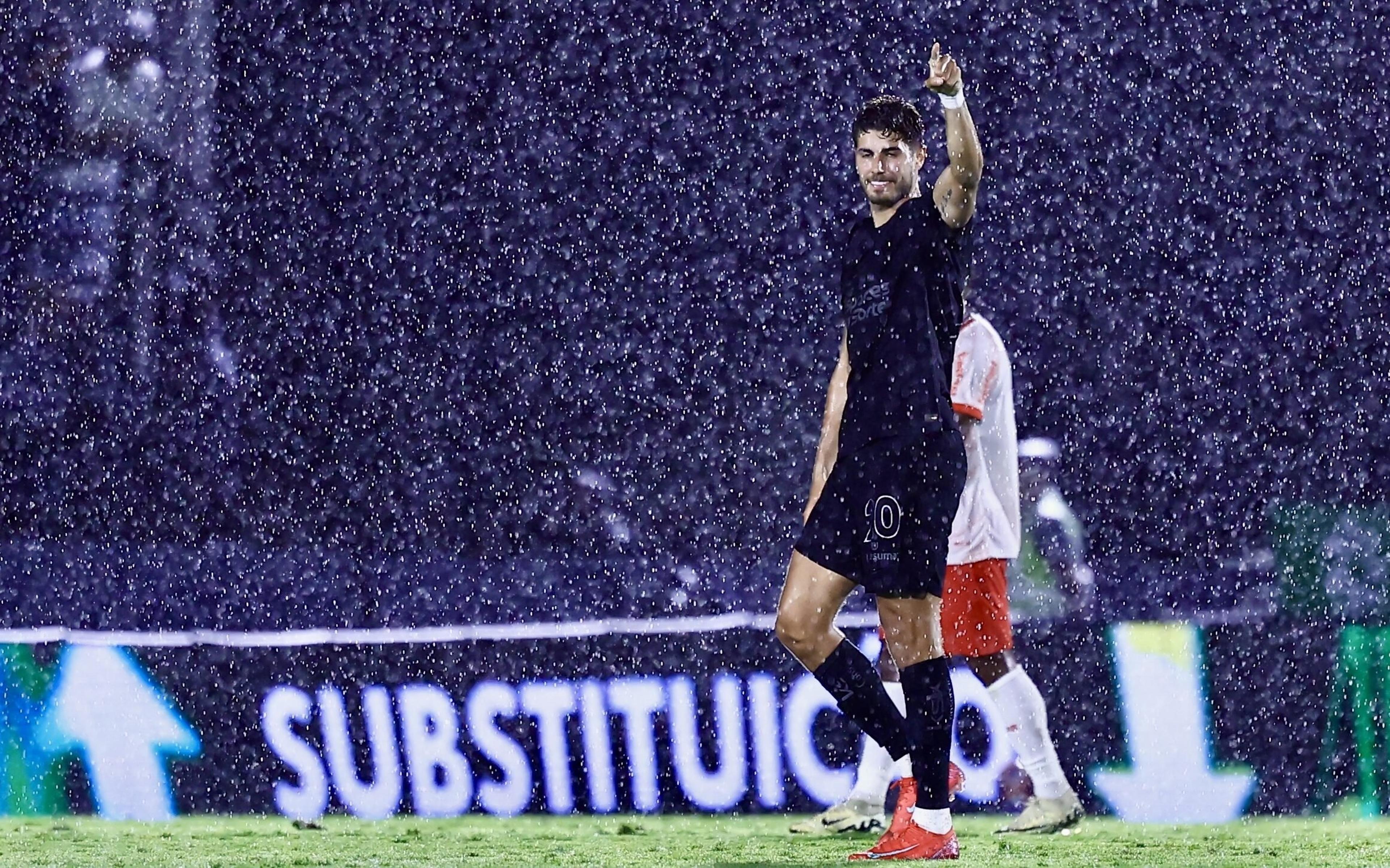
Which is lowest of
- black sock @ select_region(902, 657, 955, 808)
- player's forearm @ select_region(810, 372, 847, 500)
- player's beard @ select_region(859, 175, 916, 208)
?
black sock @ select_region(902, 657, 955, 808)

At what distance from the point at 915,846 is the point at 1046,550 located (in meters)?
4.43

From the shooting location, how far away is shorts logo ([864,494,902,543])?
4266 mm

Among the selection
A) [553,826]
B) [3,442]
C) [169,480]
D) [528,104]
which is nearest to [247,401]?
[169,480]

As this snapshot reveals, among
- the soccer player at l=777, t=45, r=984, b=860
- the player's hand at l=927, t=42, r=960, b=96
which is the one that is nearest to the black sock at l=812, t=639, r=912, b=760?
the soccer player at l=777, t=45, r=984, b=860

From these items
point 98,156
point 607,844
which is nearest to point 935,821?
point 607,844

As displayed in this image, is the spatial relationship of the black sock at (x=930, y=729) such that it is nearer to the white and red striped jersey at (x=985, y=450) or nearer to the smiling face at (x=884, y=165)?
the white and red striped jersey at (x=985, y=450)

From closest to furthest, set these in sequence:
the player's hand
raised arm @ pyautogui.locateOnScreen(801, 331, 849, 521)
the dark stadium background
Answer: the player's hand → raised arm @ pyautogui.locateOnScreen(801, 331, 849, 521) → the dark stadium background

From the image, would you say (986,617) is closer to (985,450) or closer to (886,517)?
(985,450)

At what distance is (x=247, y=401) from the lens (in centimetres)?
1052

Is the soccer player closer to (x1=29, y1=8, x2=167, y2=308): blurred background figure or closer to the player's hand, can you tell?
the player's hand

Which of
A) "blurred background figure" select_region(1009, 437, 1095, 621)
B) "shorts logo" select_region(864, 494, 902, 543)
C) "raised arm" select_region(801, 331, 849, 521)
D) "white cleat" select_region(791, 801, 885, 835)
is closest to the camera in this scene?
"shorts logo" select_region(864, 494, 902, 543)

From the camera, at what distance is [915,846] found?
431 centimetres

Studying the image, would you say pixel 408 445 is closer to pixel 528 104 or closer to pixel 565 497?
pixel 565 497

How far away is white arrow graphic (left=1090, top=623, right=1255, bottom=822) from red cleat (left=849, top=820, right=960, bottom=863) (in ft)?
5.70
